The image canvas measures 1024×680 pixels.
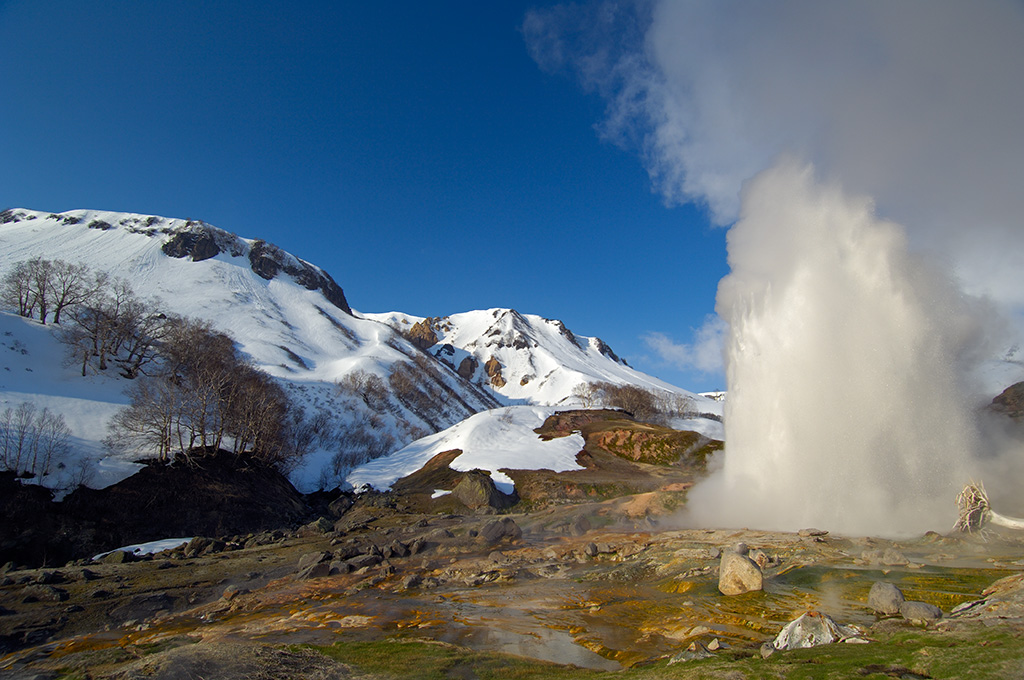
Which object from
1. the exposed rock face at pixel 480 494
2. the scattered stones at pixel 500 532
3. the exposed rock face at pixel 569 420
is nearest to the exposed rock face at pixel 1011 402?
the scattered stones at pixel 500 532

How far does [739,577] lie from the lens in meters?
11.0

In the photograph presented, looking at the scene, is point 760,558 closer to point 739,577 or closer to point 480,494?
point 739,577

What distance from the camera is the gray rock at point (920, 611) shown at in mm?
7646

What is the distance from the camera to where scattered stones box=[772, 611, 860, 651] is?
707 cm

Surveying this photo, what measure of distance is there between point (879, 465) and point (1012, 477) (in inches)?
251

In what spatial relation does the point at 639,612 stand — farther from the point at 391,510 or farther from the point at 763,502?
the point at 391,510

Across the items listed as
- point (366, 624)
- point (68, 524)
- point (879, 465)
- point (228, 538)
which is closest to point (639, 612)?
point (366, 624)

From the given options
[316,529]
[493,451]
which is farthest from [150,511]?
[493,451]

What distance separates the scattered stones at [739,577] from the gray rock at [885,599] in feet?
7.62

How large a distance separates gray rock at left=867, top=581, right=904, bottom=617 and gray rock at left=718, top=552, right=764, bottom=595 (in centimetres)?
232

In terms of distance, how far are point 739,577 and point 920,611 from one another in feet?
12.2

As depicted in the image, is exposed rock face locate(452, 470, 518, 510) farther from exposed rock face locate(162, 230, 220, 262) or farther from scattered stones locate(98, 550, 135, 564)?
exposed rock face locate(162, 230, 220, 262)

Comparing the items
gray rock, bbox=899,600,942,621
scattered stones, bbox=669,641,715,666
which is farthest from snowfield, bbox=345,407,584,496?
gray rock, bbox=899,600,942,621

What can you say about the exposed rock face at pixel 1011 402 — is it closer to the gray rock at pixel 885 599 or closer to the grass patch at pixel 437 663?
the gray rock at pixel 885 599
